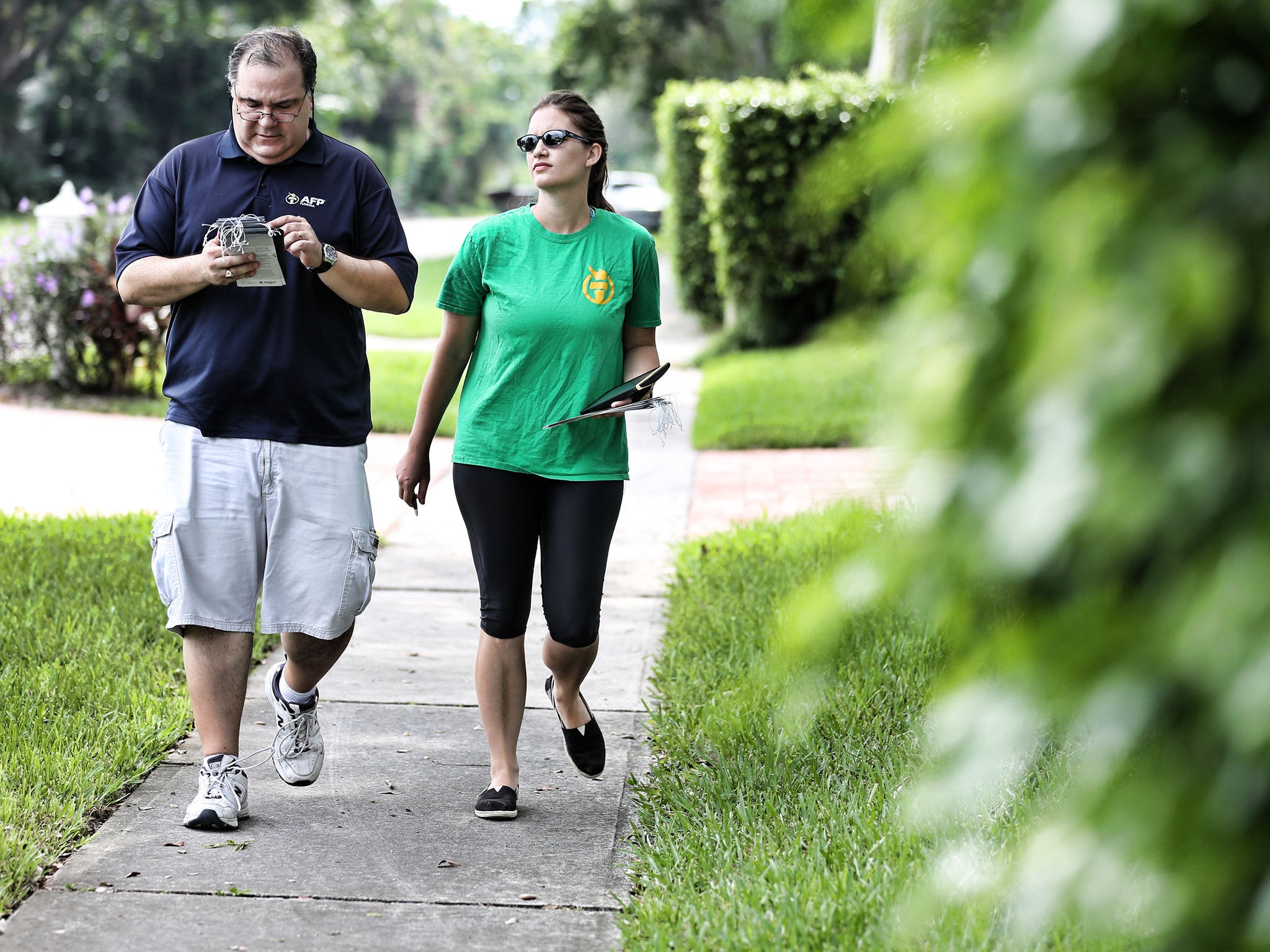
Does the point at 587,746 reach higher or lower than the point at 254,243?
lower

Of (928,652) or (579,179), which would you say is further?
(928,652)

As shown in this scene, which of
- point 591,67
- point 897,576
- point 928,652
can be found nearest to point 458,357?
point 928,652

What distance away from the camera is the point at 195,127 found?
4981cm

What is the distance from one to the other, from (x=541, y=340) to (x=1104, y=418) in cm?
297

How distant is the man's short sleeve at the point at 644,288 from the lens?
13.8ft

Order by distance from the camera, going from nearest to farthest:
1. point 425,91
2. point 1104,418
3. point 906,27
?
point 1104,418
point 906,27
point 425,91

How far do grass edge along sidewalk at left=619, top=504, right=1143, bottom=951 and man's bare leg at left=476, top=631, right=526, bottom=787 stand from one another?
0.40 metres

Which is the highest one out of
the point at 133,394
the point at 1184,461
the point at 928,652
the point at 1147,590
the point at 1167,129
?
the point at 1167,129

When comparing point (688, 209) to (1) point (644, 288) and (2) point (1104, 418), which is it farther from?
(2) point (1104, 418)

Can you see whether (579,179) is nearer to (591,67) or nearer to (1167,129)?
(1167,129)

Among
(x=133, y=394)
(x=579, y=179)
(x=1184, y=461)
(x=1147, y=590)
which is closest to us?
(x=1184, y=461)

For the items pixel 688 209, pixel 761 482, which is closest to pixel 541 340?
pixel 761 482

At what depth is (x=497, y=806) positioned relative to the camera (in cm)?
411

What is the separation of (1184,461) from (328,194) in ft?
10.9
